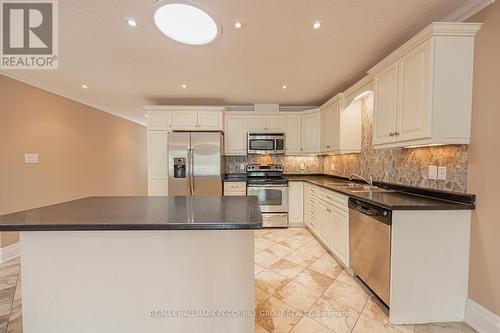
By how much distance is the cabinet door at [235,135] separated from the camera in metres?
4.33

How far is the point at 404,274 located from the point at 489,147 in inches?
45.4

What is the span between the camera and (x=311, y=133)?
4277mm

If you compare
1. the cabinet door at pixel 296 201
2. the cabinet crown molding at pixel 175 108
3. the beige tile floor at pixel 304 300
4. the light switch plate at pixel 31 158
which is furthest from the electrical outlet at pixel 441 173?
the light switch plate at pixel 31 158

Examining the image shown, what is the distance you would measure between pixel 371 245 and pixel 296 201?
2.12 metres

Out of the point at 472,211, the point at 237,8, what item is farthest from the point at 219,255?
the point at 472,211

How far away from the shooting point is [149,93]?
3785 millimetres

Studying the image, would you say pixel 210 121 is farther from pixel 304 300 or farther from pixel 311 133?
pixel 304 300

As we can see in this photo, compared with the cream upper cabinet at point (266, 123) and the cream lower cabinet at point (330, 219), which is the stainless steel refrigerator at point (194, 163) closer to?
the cream upper cabinet at point (266, 123)

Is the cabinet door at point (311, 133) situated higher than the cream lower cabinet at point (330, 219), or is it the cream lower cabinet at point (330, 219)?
the cabinet door at point (311, 133)

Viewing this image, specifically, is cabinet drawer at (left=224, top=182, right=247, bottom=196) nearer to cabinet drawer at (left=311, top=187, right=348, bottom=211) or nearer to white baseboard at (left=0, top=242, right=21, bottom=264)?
cabinet drawer at (left=311, top=187, right=348, bottom=211)

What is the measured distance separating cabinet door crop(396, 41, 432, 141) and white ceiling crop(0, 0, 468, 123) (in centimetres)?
35

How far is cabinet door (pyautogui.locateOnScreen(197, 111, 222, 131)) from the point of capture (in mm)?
4035

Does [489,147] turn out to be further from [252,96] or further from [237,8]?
[252,96]

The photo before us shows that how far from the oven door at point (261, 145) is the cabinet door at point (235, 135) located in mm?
130
